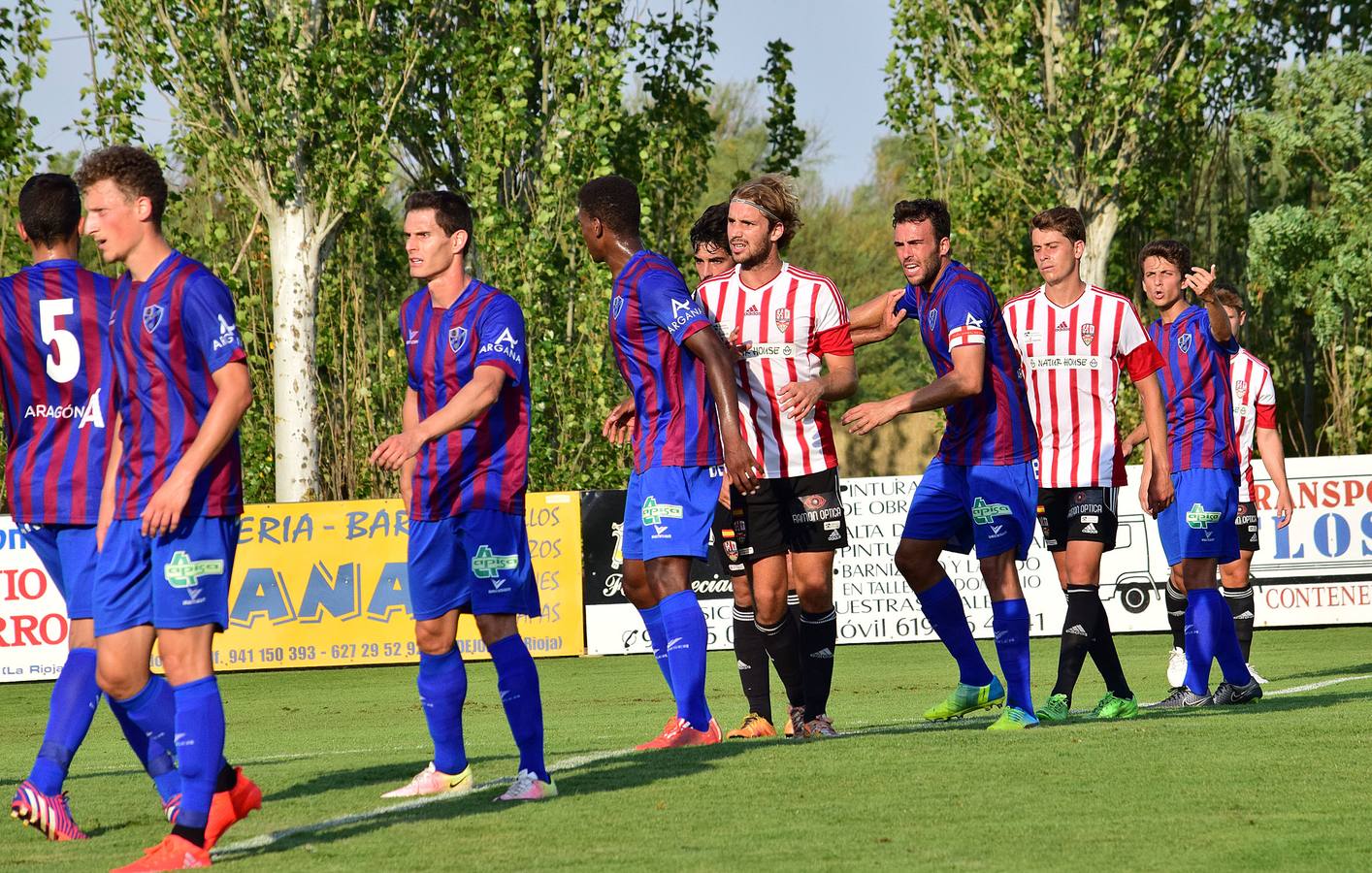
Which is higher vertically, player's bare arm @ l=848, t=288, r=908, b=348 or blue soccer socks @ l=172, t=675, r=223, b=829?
player's bare arm @ l=848, t=288, r=908, b=348

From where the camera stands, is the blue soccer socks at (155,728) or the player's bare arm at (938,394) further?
the player's bare arm at (938,394)

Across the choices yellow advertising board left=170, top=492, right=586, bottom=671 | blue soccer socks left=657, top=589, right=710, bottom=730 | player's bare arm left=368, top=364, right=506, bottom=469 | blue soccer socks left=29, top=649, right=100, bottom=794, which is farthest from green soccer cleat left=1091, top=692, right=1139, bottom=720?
yellow advertising board left=170, top=492, right=586, bottom=671

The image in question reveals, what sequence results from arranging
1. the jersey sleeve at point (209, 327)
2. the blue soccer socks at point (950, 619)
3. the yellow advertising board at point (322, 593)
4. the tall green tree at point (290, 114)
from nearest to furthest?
A: the jersey sleeve at point (209, 327) → the blue soccer socks at point (950, 619) → the yellow advertising board at point (322, 593) → the tall green tree at point (290, 114)

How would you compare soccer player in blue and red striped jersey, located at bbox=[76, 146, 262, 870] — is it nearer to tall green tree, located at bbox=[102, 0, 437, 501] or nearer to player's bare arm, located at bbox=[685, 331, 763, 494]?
player's bare arm, located at bbox=[685, 331, 763, 494]

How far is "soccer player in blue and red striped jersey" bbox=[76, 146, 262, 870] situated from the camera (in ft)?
15.8

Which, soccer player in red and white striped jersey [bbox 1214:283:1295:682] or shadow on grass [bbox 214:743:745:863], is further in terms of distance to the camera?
soccer player in red and white striped jersey [bbox 1214:283:1295:682]

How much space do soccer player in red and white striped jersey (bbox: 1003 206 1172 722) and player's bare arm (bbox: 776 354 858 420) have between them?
118 cm

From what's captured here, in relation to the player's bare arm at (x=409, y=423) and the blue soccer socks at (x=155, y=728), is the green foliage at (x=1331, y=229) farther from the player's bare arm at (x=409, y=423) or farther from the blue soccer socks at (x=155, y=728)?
the blue soccer socks at (x=155, y=728)

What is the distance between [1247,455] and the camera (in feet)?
35.1

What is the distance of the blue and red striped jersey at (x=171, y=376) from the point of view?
195 inches

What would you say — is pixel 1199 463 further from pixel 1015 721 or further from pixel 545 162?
pixel 545 162

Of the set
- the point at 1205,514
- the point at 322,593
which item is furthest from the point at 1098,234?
the point at 1205,514

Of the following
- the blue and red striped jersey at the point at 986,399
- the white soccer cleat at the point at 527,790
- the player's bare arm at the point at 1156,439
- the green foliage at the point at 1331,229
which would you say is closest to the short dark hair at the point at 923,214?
the blue and red striped jersey at the point at 986,399

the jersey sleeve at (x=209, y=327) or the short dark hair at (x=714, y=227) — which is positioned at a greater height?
the short dark hair at (x=714, y=227)
